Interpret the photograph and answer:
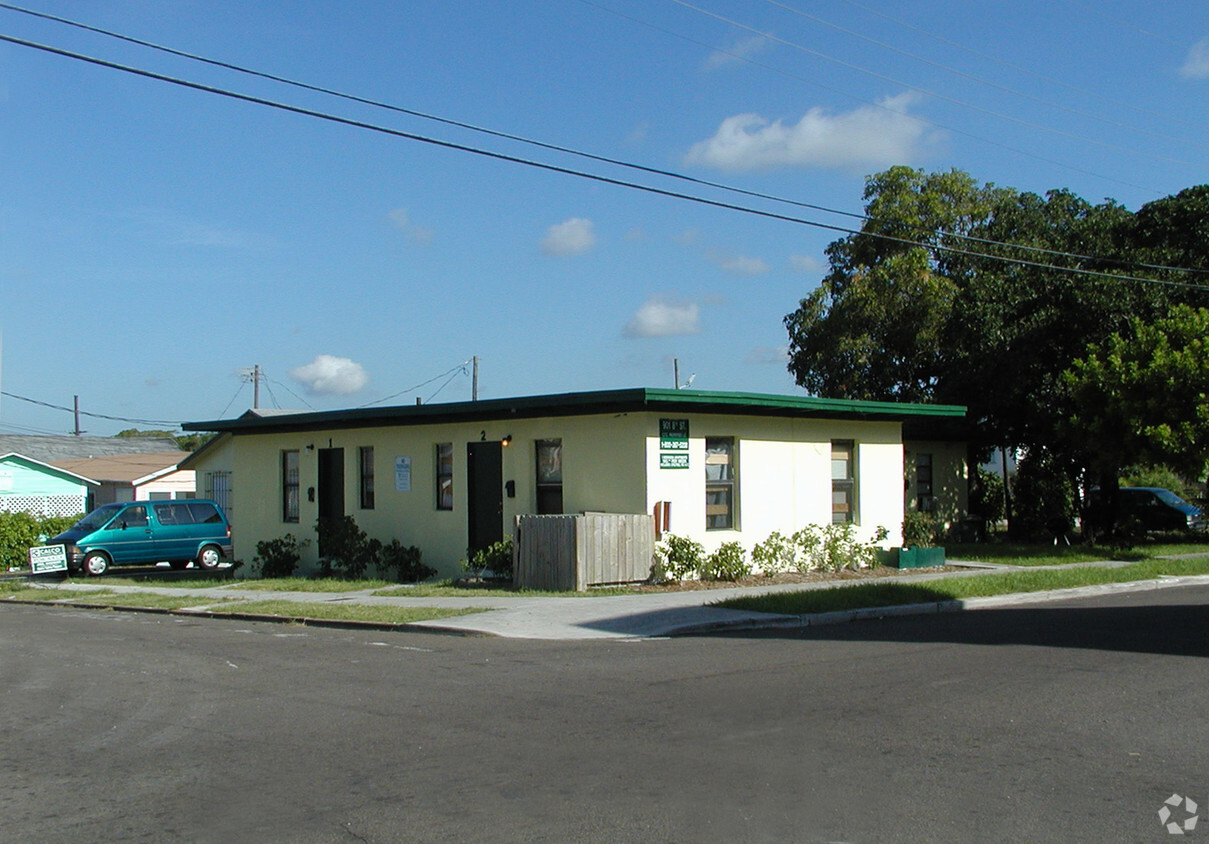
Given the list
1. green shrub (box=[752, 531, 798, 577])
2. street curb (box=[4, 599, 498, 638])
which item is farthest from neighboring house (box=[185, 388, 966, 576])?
street curb (box=[4, 599, 498, 638])

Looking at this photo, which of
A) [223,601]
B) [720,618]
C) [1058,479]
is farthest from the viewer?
[1058,479]

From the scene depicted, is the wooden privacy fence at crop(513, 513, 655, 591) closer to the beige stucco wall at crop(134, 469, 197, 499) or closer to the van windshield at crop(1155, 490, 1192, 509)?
the van windshield at crop(1155, 490, 1192, 509)

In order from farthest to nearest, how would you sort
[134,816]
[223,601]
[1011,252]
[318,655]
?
[1011,252]
[223,601]
[318,655]
[134,816]

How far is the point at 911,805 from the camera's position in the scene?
6.31 metres

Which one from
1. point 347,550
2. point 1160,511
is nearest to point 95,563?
point 347,550

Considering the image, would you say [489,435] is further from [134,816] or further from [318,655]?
[134,816]

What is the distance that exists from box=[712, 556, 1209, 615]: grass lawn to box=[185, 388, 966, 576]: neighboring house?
3.17 m

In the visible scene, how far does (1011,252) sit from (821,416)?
10.2 meters

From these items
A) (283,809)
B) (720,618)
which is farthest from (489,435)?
(283,809)

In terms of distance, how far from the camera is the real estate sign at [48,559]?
2552 centimetres

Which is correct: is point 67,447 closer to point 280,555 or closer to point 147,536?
point 147,536

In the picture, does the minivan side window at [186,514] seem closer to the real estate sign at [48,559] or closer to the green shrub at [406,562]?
the real estate sign at [48,559]

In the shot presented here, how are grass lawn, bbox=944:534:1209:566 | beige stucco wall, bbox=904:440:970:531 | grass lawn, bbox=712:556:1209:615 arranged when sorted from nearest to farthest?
grass lawn, bbox=712:556:1209:615 < grass lawn, bbox=944:534:1209:566 < beige stucco wall, bbox=904:440:970:531

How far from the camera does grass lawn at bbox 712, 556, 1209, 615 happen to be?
50.5ft
